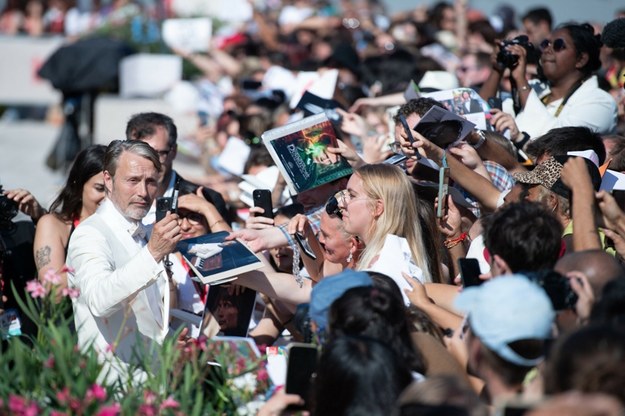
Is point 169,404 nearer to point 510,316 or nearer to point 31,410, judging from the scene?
point 31,410

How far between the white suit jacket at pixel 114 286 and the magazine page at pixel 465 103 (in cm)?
218

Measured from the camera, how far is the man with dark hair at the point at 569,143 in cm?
519

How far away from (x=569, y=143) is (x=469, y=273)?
54.7 inches

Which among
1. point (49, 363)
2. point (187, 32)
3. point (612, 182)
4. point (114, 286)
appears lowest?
point (49, 363)

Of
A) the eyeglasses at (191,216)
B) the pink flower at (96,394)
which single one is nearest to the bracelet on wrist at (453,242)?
the eyeglasses at (191,216)

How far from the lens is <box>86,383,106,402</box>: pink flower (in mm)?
3664

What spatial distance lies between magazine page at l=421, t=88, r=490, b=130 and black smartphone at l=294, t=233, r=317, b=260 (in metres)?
1.38

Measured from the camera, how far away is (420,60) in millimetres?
10023

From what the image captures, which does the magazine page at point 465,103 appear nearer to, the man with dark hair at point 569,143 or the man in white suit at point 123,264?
the man with dark hair at point 569,143

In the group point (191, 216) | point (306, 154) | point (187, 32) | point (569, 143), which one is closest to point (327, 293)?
point (306, 154)

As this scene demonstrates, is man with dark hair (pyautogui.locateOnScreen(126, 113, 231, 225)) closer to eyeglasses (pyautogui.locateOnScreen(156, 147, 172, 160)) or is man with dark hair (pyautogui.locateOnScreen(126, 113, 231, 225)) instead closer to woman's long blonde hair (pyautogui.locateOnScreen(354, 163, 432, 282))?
eyeglasses (pyautogui.locateOnScreen(156, 147, 172, 160))

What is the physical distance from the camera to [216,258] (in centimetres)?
475

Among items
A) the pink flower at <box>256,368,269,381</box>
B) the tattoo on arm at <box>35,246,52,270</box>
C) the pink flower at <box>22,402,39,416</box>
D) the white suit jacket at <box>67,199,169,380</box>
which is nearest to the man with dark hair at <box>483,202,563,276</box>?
the pink flower at <box>256,368,269,381</box>

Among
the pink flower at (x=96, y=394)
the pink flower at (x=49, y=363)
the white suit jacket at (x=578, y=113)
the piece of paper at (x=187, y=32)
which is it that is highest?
the piece of paper at (x=187, y=32)
